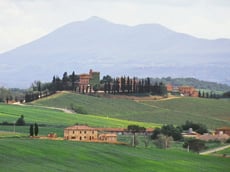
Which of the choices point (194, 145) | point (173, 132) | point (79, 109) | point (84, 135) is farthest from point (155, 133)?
point (79, 109)

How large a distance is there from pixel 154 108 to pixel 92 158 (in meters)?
84.8

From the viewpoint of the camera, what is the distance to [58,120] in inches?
4488

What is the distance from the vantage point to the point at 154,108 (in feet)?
495

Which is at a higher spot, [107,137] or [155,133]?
[107,137]

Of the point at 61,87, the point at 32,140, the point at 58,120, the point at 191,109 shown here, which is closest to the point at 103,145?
the point at 32,140

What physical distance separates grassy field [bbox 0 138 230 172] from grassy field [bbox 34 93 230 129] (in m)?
53.8

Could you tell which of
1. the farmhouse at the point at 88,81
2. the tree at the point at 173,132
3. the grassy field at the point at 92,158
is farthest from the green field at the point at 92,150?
the farmhouse at the point at 88,81

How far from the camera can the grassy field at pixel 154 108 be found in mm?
139250

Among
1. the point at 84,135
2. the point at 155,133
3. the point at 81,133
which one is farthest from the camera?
the point at 155,133

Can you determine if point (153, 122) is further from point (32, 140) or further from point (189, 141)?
point (32, 140)

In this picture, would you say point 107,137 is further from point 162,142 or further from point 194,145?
point 194,145

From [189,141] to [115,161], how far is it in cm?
3099

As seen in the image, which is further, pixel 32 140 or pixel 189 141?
pixel 189 141

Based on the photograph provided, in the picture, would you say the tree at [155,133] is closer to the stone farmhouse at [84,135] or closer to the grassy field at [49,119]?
the grassy field at [49,119]
